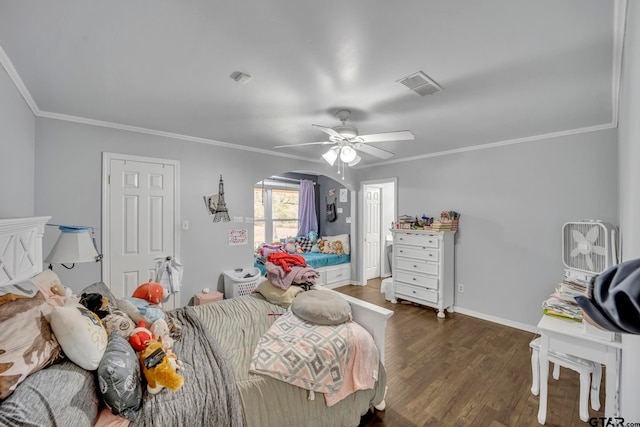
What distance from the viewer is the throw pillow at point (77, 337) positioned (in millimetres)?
1155

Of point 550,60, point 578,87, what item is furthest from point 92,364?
point 578,87

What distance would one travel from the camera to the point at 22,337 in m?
1.03

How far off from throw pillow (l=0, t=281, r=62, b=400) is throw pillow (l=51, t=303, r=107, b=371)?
0.04 m

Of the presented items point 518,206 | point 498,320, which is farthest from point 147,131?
point 498,320

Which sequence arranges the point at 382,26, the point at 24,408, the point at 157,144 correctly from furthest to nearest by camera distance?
the point at 157,144 → the point at 382,26 → the point at 24,408

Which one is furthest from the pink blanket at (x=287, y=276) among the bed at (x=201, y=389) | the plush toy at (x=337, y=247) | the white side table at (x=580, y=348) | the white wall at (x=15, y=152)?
the plush toy at (x=337, y=247)

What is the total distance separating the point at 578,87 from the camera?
2064 mm

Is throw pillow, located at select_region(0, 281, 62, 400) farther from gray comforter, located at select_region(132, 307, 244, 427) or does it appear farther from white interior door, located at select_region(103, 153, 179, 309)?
white interior door, located at select_region(103, 153, 179, 309)

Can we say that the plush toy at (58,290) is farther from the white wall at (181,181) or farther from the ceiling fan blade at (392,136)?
the ceiling fan blade at (392,136)

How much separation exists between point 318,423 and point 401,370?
118 cm

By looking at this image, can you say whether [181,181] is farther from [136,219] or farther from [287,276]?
[287,276]

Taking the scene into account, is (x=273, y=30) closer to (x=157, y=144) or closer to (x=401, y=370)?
(x=157, y=144)

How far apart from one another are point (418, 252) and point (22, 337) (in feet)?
13.3

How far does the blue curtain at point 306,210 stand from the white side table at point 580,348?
481 centimetres
